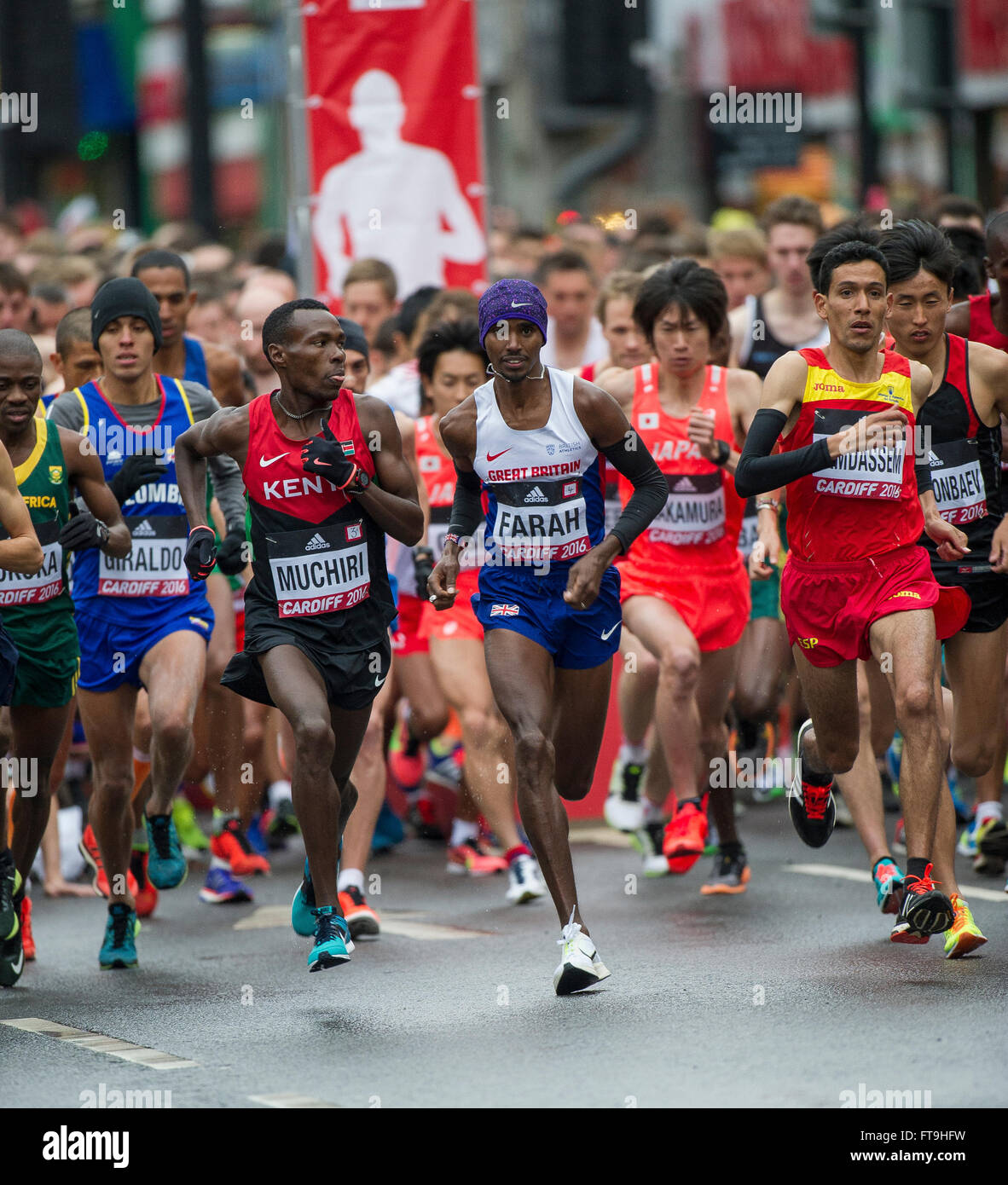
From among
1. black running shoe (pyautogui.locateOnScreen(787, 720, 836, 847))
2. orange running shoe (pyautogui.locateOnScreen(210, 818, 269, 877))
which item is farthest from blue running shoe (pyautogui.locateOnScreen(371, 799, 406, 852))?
black running shoe (pyautogui.locateOnScreen(787, 720, 836, 847))

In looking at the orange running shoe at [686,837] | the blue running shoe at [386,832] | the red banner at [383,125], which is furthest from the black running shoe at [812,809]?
the red banner at [383,125]

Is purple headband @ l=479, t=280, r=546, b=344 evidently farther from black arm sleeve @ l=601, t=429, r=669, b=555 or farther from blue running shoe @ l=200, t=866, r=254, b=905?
blue running shoe @ l=200, t=866, r=254, b=905

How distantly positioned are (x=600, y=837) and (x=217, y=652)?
2.56 m

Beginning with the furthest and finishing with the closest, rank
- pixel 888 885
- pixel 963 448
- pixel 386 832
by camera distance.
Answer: pixel 386 832
pixel 963 448
pixel 888 885

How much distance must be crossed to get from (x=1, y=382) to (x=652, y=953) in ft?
10.2

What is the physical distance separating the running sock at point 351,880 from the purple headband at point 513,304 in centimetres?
252

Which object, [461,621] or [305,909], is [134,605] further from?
[461,621]

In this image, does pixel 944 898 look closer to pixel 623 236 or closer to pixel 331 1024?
pixel 331 1024

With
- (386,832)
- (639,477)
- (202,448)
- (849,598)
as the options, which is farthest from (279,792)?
(849,598)

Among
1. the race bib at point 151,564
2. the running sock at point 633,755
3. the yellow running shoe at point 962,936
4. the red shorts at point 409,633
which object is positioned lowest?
the yellow running shoe at point 962,936

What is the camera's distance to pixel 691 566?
30.3ft

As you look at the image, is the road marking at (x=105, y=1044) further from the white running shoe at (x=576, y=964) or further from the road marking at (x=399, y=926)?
the road marking at (x=399, y=926)

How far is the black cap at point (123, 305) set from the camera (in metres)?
8.37
